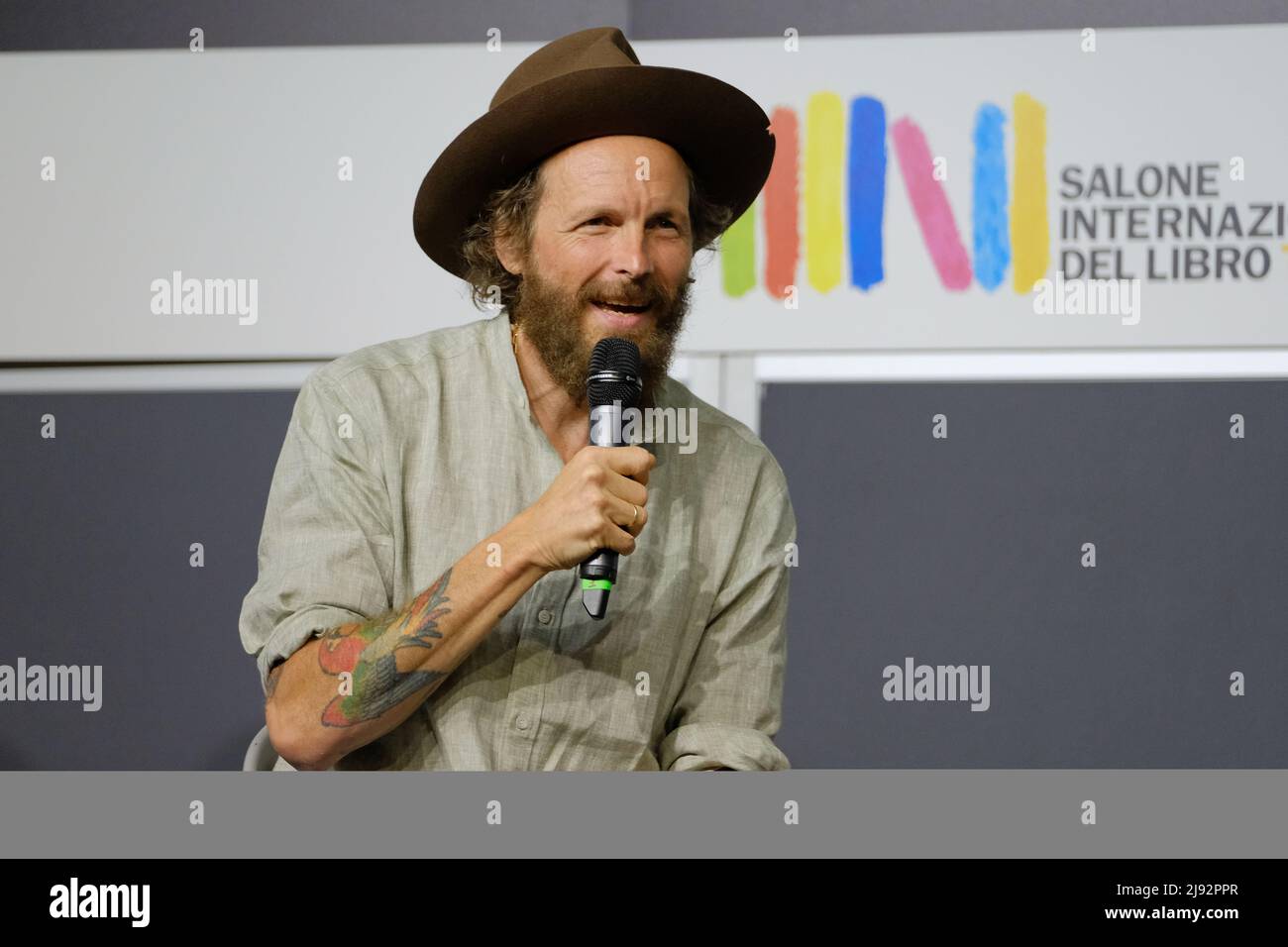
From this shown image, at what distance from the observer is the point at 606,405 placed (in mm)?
1386

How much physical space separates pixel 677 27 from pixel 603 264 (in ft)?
5.50

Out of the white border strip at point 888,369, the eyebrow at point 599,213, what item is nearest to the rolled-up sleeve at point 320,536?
the eyebrow at point 599,213

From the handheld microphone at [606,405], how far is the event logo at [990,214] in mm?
1425

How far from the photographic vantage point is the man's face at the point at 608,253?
1.63m

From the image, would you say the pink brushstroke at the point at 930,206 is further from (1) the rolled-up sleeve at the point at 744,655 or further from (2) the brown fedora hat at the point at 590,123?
(1) the rolled-up sleeve at the point at 744,655

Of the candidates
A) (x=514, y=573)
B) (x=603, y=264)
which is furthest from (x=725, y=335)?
(x=514, y=573)

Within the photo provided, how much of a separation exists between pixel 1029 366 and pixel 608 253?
1463mm

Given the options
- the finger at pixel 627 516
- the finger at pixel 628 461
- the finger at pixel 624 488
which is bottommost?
the finger at pixel 627 516

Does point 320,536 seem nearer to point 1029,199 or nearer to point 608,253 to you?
point 608,253

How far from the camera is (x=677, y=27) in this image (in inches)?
123

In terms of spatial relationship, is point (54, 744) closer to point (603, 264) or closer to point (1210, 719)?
point (603, 264)

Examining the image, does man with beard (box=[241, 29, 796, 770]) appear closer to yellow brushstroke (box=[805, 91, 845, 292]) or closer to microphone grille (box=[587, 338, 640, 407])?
microphone grille (box=[587, 338, 640, 407])

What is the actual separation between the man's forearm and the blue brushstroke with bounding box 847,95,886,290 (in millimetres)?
1643

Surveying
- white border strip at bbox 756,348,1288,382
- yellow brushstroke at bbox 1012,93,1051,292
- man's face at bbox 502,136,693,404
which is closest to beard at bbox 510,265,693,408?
man's face at bbox 502,136,693,404
